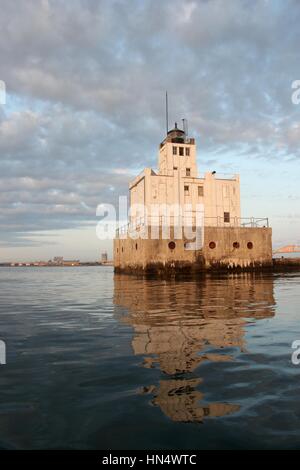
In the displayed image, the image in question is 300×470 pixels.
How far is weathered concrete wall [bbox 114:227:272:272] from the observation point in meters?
30.8

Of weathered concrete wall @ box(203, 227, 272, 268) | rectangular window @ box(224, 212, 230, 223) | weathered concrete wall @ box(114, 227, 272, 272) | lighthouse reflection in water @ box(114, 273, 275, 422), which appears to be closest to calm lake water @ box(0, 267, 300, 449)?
lighthouse reflection in water @ box(114, 273, 275, 422)

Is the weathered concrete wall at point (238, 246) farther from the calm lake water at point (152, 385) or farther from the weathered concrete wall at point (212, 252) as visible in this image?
the calm lake water at point (152, 385)

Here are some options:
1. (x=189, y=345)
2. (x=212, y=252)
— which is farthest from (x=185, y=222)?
(x=189, y=345)

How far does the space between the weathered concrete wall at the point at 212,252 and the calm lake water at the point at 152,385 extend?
21.5 meters

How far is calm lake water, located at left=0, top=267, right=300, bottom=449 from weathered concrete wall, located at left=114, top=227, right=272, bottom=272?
70.6ft

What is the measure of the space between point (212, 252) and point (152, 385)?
27794 mm

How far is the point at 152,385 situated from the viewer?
4.57 m

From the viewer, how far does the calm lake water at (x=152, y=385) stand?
332 cm

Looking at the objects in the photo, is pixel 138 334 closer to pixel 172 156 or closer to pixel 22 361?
pixel 22 361

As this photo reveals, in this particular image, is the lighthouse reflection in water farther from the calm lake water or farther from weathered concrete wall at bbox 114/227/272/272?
weathered concrete wall at bbox 114/227/272/272

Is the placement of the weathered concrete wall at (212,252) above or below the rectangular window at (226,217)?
below

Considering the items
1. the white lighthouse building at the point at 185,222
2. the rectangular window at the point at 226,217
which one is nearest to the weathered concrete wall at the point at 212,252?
the white lighthouse building at the point at 185,222
